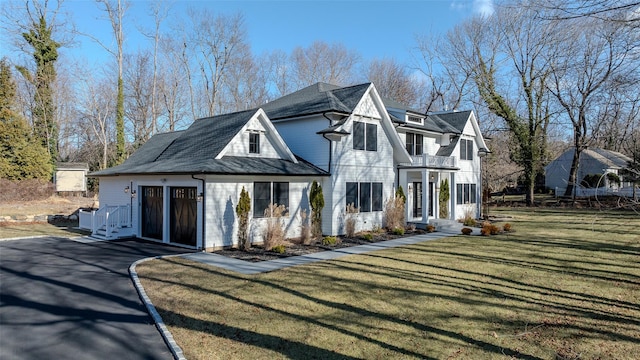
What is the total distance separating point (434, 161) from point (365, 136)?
18.5 ft

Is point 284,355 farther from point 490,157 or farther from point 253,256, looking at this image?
point 490,157

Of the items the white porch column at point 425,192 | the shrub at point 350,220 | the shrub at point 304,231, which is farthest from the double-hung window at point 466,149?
the shrub at point 304,231

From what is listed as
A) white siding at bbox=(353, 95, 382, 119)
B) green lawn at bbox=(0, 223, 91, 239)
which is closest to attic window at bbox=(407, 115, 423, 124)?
white siding at bbox=(353, 95, 382, 119)

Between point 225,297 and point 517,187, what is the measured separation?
2119 inches

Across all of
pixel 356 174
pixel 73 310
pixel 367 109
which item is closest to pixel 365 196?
pixel 356 174

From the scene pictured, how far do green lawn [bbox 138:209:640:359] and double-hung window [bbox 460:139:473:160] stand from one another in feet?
46.0

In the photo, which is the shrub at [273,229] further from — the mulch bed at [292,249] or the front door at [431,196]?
the front door at [431,196]

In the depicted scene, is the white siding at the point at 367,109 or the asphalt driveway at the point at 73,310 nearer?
the asphalt driveway at the point at 73,310

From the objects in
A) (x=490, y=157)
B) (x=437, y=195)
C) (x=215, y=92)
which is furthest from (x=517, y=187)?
(x=215, y=92)

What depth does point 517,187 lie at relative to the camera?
53.7 m

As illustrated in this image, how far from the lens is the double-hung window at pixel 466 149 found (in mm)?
26316

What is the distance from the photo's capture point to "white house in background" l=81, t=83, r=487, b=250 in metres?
14.6

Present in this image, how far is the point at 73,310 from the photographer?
296 inches

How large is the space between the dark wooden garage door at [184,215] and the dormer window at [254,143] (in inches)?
121
